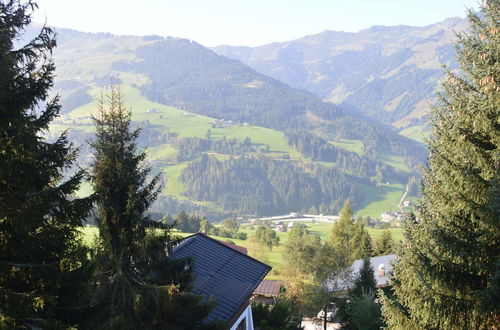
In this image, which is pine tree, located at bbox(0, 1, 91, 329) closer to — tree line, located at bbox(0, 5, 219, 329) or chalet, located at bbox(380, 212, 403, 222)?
tree line, located at bbox(0, 5, 219, 329)

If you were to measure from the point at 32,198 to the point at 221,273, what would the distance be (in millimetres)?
10146

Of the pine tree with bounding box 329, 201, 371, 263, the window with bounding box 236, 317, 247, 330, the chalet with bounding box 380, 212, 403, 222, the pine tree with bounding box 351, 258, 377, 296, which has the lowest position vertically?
the chalet with bounding box 380, 212, 403, 222

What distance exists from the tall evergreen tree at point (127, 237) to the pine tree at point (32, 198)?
1.60 m

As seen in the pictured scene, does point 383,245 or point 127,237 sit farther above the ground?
point 127,237

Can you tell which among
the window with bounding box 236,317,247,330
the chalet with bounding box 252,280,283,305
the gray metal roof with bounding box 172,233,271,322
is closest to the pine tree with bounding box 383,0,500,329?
the gray metal roof with bounding box 172,233,271,322

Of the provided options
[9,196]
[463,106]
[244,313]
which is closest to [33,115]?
[9,196]

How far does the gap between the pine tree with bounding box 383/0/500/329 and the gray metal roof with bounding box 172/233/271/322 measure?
6174 millimetres

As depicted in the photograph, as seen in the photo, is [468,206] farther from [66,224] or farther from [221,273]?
[221,273]

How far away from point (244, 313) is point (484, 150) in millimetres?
11542

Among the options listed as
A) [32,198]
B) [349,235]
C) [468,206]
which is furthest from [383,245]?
[32,198]

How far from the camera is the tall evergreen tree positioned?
988 cm

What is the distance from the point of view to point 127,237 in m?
10.1

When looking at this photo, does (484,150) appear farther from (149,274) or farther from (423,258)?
(149,274)

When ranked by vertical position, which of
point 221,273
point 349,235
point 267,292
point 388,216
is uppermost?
point 221,273
